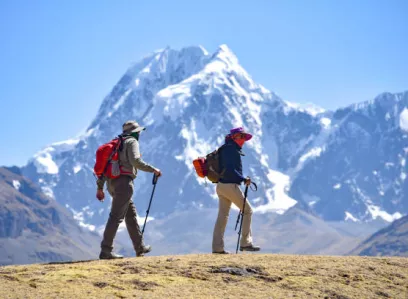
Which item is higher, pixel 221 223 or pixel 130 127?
pixel 130 127

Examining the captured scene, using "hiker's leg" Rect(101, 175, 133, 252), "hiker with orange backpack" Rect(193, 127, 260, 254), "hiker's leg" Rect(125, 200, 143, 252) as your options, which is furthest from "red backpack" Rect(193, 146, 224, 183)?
"hiker's leg" Rect(101, 175, 133, 252)

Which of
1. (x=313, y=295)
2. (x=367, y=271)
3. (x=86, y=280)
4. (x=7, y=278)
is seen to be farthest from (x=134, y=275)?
(x=367, y=271)

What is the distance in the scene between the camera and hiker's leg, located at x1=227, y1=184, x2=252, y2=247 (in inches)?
752

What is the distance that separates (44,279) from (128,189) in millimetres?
4308

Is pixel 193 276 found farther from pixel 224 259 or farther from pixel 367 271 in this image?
pixel 367 271

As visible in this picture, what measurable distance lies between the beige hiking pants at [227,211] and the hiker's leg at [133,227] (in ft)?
6.47

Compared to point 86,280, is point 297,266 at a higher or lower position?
higher

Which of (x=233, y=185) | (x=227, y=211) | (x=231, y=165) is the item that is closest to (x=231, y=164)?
(x=231, y=165)

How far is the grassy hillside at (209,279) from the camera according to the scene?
43.7ft

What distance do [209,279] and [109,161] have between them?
4.50 metres

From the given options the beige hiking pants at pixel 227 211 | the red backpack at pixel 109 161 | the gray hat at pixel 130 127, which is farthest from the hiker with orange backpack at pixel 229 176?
the red backpack at pixel 109 161

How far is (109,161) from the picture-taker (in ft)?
58.1

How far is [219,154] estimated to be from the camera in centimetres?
1944

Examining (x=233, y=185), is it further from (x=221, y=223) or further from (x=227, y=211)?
(x=221, y=223)
